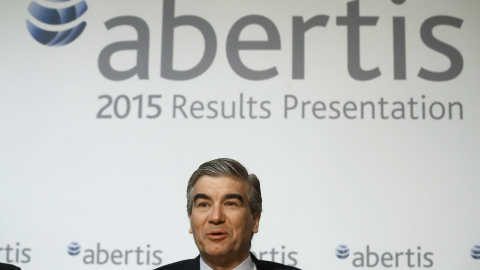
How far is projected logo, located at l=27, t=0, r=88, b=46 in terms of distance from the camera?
14.5 ft

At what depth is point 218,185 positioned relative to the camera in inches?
108

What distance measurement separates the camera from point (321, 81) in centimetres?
429

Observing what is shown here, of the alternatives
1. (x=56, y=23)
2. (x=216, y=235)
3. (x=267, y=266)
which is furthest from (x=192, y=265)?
(x=56, y=23)

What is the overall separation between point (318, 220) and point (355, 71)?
91cm

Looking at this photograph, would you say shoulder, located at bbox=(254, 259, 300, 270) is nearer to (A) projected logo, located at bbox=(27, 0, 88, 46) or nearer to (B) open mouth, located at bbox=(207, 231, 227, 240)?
(B) open mouth, located at bbox=(207, 231, 227, 240)

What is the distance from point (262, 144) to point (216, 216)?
5.18ft

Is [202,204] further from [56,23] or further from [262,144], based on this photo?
[56,23]

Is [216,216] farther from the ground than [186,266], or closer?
farther from the ground

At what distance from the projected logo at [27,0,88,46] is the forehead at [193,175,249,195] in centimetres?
202

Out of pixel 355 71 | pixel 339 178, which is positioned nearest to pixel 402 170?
pixel 339 178

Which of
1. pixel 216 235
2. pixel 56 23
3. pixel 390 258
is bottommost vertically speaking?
pixel 390 258

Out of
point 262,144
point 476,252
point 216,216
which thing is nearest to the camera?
point 216,216

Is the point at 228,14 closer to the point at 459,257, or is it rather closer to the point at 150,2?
the point at 150,2

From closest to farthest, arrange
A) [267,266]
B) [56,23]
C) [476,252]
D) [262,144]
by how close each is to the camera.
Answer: [267,266] → [476,252] → [262,144] → [56,23]
